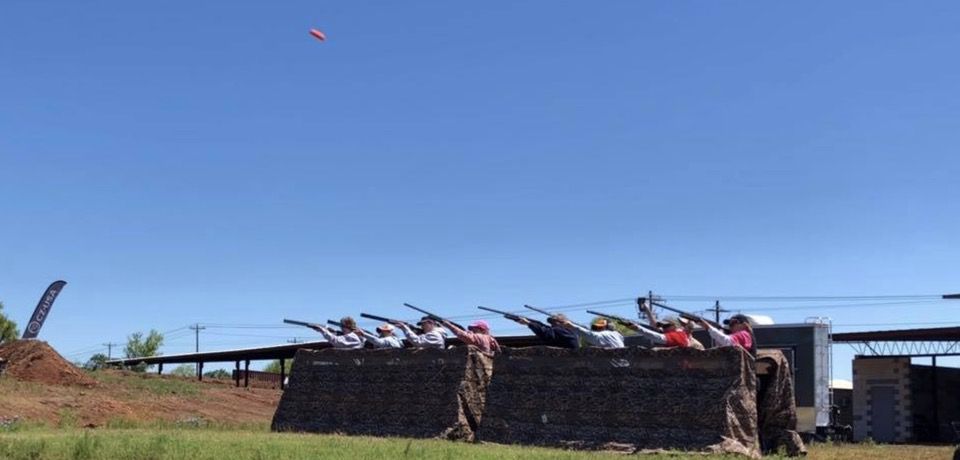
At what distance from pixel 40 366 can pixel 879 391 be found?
25674mm

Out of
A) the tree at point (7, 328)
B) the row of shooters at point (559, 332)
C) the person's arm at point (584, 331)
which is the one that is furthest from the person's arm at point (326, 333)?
the tree at point (7, 328)

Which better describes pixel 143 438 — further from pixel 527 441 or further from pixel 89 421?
pixel 89 421

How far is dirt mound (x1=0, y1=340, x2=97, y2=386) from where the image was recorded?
35.1 m

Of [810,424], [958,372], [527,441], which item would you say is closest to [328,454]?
[527,441]

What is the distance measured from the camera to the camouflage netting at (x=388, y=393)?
59.8 ft

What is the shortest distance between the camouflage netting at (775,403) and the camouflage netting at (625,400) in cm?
79

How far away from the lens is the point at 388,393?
63.1ft

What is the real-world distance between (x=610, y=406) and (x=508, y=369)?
2.09 m

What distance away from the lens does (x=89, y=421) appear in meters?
24.8

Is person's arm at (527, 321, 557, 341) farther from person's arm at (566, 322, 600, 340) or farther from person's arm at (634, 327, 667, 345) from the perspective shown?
person's arm at (634, 327, 667, 345)

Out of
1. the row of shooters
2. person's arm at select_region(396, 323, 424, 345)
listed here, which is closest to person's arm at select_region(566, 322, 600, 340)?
the row of shooters

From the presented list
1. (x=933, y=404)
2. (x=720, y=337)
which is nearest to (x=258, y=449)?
(x=720, y=337)

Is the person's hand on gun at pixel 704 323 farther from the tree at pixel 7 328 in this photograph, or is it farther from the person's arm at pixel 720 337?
the tree at pixel 7 328

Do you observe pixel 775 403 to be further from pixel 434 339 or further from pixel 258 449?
pixel 258 449
